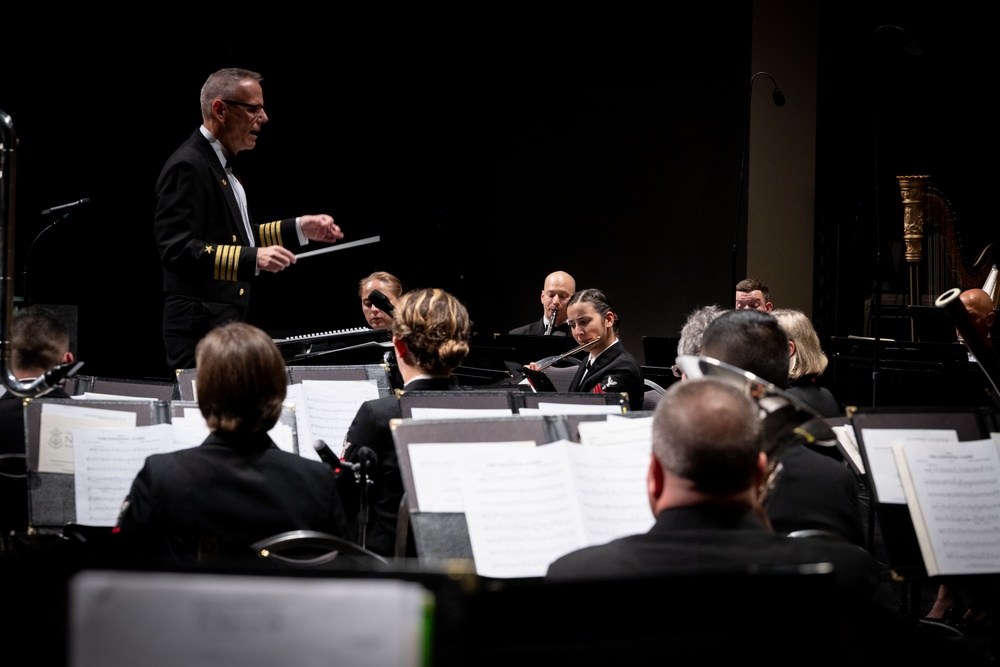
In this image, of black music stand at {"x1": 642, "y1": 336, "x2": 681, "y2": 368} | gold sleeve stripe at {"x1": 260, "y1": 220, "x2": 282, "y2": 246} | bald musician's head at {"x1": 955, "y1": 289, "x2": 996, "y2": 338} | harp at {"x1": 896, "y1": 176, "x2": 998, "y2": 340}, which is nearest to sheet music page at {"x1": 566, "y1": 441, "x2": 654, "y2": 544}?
gold sleeve stripe at {"x1": 260, "y1": 220, "x2": 282, "y2": 246}

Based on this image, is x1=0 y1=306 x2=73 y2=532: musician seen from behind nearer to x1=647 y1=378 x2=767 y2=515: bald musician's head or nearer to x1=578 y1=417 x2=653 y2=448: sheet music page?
x1=578 y1=417 x2=653 y2=448: sheet music page

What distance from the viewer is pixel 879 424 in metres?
2.58

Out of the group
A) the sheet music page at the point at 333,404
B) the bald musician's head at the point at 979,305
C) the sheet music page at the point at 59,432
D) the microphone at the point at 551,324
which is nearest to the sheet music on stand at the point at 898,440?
the sheet music page at the point at 333,404

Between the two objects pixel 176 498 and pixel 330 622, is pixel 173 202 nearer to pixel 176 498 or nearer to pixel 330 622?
pixel 176 498

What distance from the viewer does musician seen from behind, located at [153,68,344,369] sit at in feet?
11.8

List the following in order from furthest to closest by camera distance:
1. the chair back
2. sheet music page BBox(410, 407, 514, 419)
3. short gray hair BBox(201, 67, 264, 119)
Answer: short gray hair BBox(201, 67, 264, 119)
sheet music page BBox(410, 407, 514, 419)
the chair back

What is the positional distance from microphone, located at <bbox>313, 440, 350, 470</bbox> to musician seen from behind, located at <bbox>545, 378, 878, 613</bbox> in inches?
43.6

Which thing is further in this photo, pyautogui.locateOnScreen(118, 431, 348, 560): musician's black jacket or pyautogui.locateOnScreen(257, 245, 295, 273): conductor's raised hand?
pyautogui.locateOnScreen(257, 245, 295, 273): conductor's raised hand

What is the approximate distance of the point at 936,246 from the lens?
7430 millimetres

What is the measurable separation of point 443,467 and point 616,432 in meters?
0.41

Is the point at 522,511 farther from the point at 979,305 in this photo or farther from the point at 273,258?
the point at 979,305

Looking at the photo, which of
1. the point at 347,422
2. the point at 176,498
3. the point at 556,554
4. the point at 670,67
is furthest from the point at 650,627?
the point at 670,67

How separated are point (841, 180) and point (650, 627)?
324 inches

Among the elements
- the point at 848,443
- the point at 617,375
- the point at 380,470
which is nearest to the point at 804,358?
the point at 848,443
